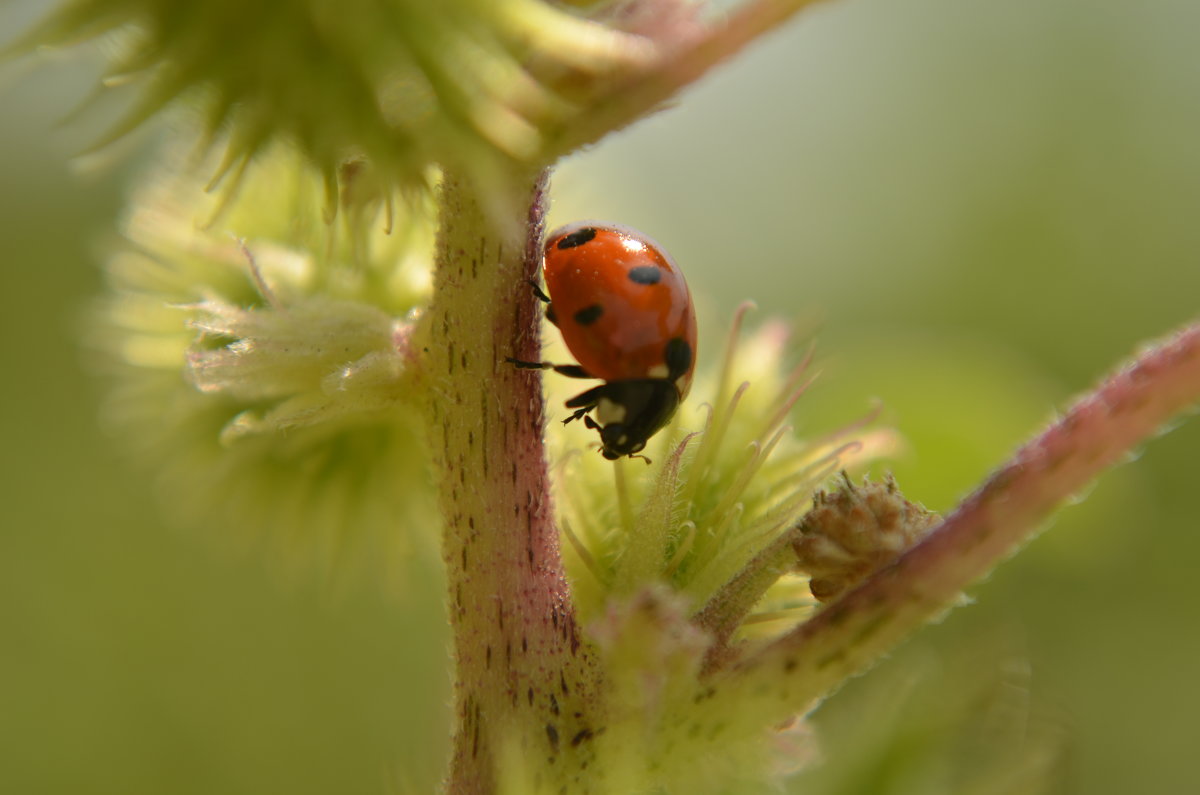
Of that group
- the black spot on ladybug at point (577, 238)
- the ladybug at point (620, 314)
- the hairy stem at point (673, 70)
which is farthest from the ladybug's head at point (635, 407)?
the hairy stem at point (673, 70)

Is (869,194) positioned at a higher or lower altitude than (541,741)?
higher

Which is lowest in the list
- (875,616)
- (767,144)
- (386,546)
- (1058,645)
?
(875,616)

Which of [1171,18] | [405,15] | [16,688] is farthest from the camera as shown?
[1171,18]

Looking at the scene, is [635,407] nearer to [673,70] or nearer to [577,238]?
[577,238]

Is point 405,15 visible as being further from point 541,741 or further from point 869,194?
point 869,194

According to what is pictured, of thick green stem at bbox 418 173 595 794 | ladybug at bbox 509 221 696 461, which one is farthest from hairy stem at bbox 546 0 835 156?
ladybug at bbox 509 221 696 461

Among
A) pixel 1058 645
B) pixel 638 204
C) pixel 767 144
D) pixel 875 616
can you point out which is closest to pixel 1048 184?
pixel 767 144

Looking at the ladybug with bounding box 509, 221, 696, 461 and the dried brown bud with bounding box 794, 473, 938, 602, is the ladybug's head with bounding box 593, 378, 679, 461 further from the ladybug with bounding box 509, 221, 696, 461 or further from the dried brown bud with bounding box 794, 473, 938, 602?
the dried brown bud with bounding box 794, 473, 938, 602
